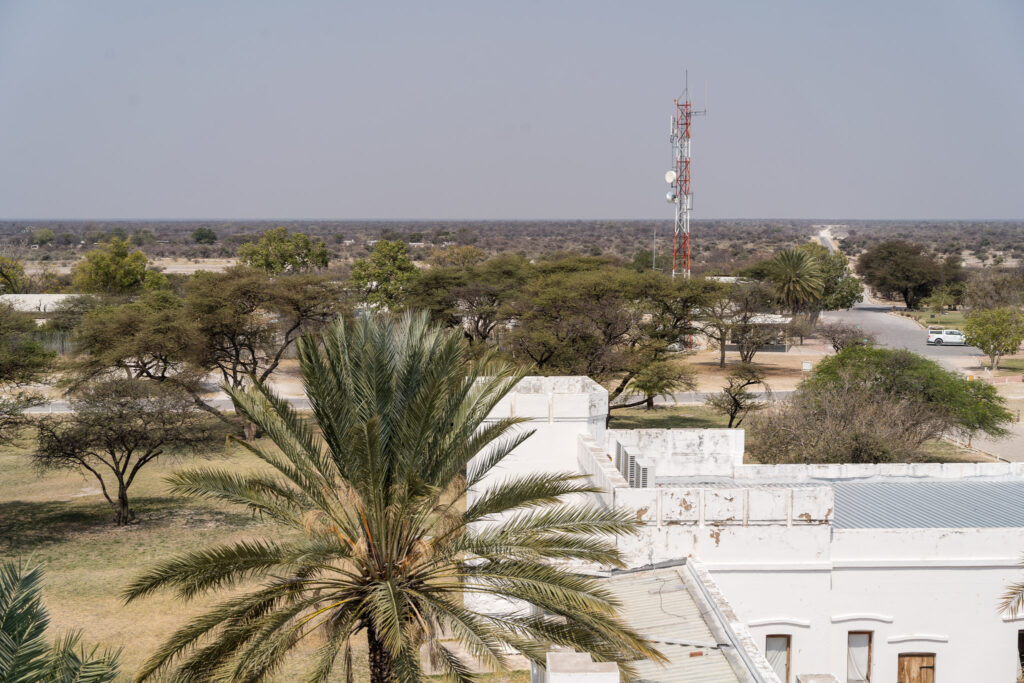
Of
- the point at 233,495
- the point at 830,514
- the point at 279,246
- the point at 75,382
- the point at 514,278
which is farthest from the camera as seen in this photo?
the point at 279,246

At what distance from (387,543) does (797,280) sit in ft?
178

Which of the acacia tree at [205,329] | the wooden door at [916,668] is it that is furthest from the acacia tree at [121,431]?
the wooden door at [916,668]

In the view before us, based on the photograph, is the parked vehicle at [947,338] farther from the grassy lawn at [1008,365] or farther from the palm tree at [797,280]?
the palm tree at [797,280]

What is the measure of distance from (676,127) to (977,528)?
1859 inches

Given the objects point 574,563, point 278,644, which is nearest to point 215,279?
point 574,563

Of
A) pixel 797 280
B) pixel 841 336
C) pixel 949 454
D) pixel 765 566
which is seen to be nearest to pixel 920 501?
pixel 765 566

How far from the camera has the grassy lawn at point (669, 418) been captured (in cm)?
3662

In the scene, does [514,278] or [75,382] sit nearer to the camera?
[75,382]

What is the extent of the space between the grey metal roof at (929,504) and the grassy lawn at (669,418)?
17.8 meters

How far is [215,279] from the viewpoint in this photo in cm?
3531

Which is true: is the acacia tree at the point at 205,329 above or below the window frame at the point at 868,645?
above

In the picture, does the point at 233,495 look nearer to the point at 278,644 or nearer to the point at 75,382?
the point at 278,644

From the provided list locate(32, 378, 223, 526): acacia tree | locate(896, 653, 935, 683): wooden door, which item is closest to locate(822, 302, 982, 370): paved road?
locate(896, 653, 935, 683): wooden door

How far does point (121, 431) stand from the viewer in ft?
78.0
